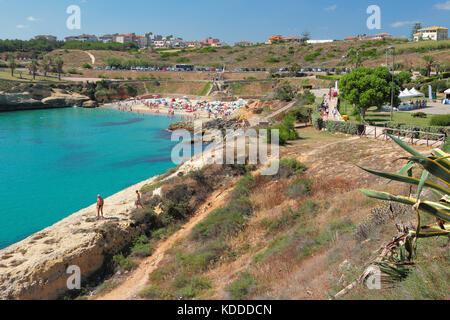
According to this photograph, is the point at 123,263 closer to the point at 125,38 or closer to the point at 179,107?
the point at 179,107

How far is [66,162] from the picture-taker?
33.0m

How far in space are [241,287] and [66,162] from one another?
1122 inches

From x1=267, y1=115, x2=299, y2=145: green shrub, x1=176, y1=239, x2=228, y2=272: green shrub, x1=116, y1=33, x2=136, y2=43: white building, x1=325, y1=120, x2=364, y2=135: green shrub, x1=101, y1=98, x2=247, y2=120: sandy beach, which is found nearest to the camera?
x1=176, y1=239, x2=228, y2=272: green shrub

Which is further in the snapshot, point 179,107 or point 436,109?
point 179,107

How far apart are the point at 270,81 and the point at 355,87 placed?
4397cm

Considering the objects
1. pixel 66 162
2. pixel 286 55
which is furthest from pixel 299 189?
pixel 286 55

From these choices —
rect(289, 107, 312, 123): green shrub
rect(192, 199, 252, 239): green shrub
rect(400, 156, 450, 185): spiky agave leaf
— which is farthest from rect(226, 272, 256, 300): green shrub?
rect(289, 107, 312, 123): green shrub

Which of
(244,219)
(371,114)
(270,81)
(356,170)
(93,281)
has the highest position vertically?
(270,81)

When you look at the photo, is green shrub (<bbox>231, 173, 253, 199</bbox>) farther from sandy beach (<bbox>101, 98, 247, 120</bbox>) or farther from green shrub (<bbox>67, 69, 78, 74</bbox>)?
green shrub (<bbox>67, 69, 78, 74</bbox>)

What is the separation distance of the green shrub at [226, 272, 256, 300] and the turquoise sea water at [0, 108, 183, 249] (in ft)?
43.3

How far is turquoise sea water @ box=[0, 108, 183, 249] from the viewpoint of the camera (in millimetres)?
21984

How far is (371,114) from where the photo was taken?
31.7 meters
